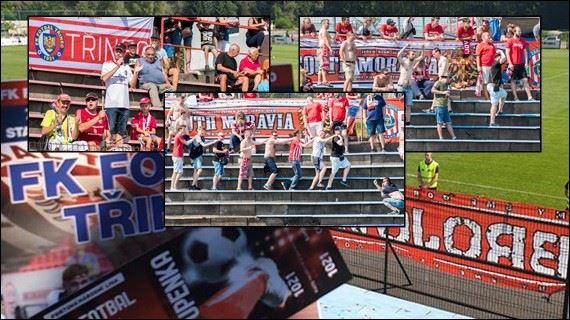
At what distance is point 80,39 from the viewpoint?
8547mm

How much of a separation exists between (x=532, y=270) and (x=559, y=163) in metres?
9.85

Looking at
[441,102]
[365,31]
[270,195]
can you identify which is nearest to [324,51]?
[365,31]

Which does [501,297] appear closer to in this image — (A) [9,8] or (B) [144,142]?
(B) [144,142]

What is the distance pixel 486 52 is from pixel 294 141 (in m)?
2.43

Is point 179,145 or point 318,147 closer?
point 318,147

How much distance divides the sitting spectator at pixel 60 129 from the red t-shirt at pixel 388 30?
3.39 m

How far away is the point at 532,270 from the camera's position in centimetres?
809

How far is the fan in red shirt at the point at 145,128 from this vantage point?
8.44 meters

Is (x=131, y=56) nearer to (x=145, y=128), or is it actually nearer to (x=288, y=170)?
(x=145, y=128)

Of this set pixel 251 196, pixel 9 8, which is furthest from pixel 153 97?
pixel 9 8

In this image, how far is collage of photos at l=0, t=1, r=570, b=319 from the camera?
316 inches

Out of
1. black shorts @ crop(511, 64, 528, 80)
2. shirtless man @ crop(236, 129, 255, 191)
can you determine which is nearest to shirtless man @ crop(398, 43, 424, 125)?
black shorts @ crop(511, 64, 528, 80)

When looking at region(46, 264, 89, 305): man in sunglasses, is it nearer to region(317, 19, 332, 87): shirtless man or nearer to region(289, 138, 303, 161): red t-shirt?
region(289, 138, 303, 161): red t-shirt

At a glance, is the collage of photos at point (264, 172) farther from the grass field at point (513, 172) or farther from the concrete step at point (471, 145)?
the grass field at point (513, 172)
